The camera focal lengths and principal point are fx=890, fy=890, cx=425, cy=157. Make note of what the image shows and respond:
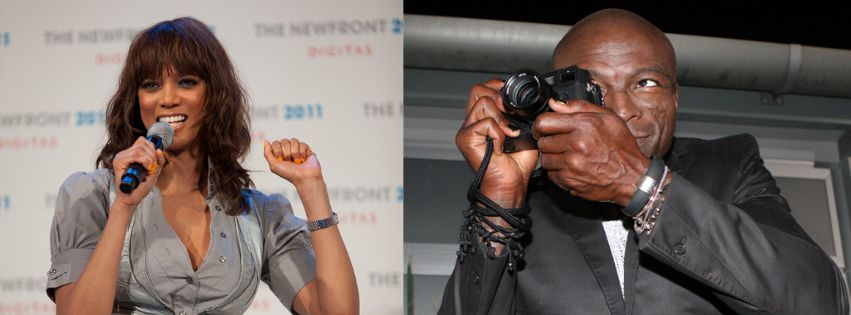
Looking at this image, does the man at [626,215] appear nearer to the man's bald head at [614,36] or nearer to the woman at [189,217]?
the man's bald head at [614,36]

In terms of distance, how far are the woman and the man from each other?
0.48 meters

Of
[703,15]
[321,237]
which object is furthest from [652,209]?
[703,15]

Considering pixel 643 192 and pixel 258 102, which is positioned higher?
pixel 643 192

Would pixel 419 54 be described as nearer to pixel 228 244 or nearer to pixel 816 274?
pixel 228 244

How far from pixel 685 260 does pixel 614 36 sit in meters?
0.53

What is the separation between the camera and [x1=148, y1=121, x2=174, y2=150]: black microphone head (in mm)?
1731

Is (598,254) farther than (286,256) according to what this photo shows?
No

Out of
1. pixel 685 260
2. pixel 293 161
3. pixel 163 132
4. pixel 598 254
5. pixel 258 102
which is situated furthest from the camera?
pixel 258 102

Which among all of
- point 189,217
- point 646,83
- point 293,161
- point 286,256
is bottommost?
point 286,256

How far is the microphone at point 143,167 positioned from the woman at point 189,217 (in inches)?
1.8

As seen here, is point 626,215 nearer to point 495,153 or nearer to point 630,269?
point 630,269

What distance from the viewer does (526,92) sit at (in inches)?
53.9

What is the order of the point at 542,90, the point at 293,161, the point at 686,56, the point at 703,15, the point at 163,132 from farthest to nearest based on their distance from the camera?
1. the point at 703,15
2. the point at 686,56
3. the point at 293,161
4. the point at 163,132
5. the point at 542,90

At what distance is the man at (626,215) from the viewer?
1250mm
